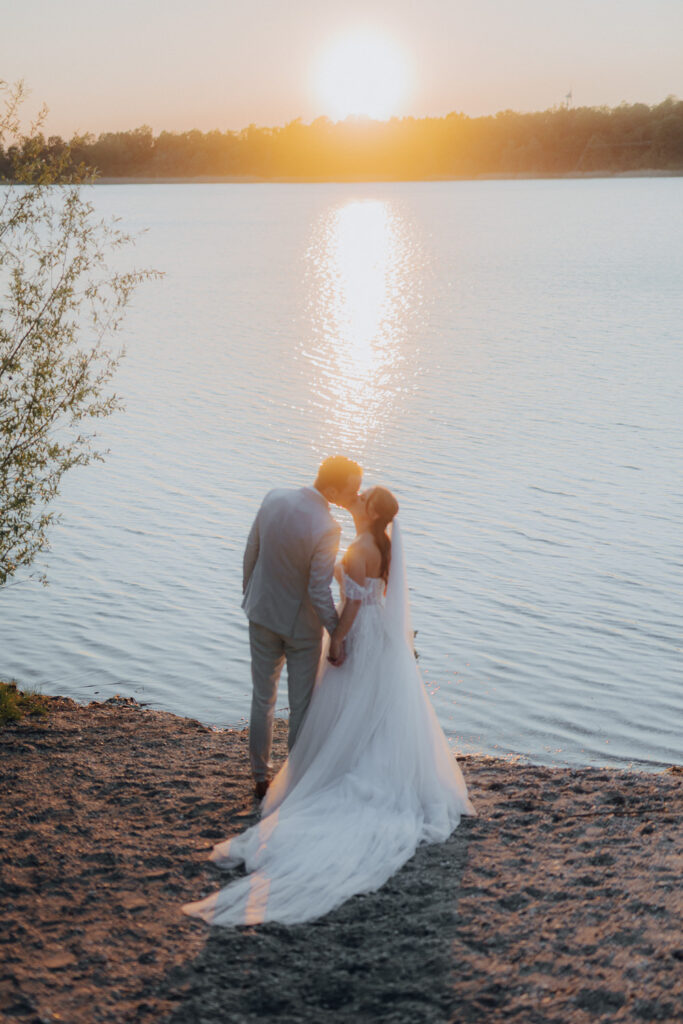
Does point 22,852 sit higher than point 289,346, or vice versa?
point 289,346

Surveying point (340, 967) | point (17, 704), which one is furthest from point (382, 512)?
point (17, 704)

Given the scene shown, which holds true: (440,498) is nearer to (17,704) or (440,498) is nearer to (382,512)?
(17,704)

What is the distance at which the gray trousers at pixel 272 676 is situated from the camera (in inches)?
258

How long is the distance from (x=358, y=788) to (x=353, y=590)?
1.17 metres

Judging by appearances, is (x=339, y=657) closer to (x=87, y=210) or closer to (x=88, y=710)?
(x=88, y=710)

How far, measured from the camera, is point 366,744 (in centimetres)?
638

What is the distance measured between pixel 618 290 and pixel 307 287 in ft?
43.7

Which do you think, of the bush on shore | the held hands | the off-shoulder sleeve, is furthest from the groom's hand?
the bush on shore

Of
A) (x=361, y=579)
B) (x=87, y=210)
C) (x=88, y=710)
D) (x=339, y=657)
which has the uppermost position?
(x=87, y=210)

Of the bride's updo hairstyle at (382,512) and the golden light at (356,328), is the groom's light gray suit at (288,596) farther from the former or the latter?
the golden light at (356,328)

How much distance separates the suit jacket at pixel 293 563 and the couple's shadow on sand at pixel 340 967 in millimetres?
1661

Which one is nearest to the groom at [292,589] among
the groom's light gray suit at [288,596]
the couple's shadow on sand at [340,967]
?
the groom's light gray suit at [288,596]

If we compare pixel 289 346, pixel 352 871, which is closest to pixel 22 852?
pixel 352 871

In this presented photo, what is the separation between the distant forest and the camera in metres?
160
